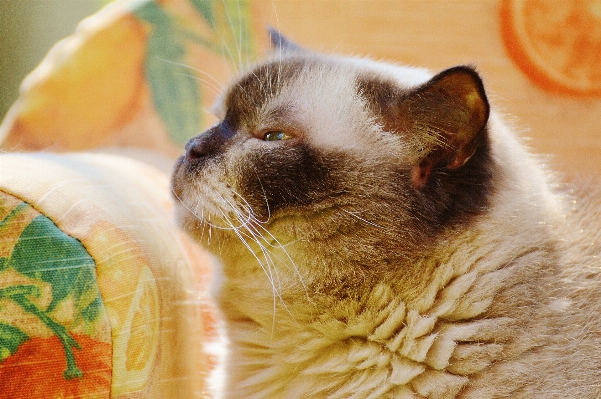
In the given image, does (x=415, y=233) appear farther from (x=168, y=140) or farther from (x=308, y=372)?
(x=168, y=140)

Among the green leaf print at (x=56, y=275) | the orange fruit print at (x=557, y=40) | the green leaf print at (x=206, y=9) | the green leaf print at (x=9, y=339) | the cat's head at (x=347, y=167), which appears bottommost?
the green leaf print at (x=9, y=339)

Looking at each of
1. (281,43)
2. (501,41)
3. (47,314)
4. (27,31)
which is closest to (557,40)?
(501,41)

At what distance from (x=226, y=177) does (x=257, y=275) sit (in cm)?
20

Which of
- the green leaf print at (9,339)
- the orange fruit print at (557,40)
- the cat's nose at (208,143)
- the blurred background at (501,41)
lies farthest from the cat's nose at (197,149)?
the orange fruit print at (557,40)

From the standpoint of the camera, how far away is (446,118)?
905mm

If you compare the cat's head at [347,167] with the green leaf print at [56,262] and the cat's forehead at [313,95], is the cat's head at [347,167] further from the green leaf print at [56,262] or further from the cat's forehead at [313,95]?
the green leaf print at [56,262]

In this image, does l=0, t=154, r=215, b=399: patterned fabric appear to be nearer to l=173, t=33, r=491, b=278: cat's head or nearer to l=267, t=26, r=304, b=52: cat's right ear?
l=173, t=33, r=491, b=278: cat's head

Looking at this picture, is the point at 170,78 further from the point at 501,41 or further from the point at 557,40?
the point at 557,40

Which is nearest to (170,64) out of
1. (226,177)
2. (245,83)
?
(245,83)

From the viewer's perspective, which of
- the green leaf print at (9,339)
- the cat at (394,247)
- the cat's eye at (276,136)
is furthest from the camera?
the cat's eye at (276,136)

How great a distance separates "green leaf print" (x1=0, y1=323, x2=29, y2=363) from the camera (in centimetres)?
77

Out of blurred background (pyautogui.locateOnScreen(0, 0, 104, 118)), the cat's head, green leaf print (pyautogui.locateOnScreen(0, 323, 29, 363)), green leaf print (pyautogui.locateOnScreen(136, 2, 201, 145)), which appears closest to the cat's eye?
the cat's head

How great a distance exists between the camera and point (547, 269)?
96 cm

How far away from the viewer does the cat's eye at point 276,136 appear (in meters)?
1.01
